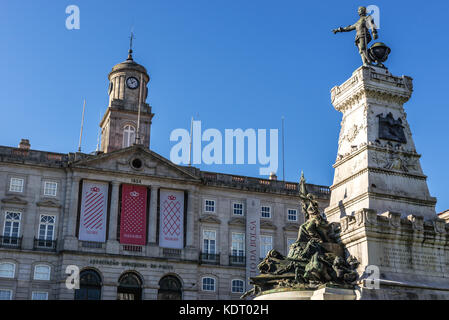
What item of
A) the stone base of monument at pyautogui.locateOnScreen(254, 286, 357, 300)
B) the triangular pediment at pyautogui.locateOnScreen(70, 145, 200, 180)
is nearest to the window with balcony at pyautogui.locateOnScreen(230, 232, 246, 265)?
the triangular pediment at pyautogui.locateOnScreen(70, 145, 200, 180)

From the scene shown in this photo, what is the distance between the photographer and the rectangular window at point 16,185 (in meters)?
49.1

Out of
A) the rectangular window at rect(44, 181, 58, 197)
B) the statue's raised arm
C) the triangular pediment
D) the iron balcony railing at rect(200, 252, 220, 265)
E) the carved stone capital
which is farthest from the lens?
the iron balcony railing at rect(200, 252, 220, 265)

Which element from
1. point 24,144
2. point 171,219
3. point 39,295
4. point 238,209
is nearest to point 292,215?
point 238,209

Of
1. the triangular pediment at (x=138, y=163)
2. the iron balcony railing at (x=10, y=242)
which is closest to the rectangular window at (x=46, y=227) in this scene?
the iron balcony railing at (x=10, y=242)

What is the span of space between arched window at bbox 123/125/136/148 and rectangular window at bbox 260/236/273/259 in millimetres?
14364

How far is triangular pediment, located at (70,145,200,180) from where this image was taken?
51.1m

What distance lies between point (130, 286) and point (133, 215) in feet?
17.7

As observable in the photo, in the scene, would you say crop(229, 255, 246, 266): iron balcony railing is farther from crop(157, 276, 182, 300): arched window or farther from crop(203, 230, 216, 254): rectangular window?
crop(157, 276, 182, 300): arched window

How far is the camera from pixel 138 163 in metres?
52.4

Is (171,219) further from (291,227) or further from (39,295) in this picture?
(39,295)

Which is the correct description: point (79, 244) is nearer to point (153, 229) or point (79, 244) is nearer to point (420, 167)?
point (153, 229)
